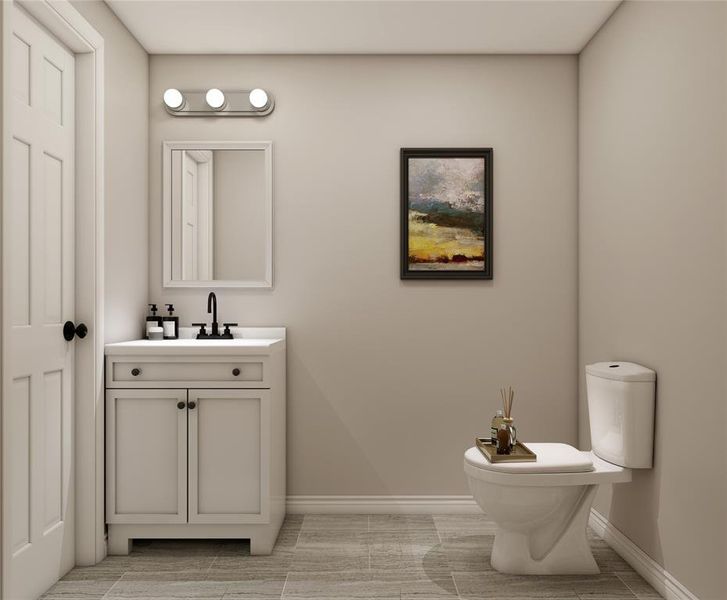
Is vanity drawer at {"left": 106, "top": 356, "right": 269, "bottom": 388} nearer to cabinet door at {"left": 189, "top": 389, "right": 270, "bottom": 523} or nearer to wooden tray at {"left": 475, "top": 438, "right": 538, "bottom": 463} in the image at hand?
cabinet door at {"left": 189, "top": 389, "right": 270, "bottom": 523}

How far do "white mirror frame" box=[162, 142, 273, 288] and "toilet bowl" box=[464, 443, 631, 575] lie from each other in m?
1.46

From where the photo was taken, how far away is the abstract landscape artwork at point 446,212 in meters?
3.19

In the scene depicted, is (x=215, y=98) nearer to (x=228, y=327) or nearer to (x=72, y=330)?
(x=228, y=327)

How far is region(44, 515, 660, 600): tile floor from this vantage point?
7.50 feet

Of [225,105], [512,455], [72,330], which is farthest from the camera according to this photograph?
[225,105]

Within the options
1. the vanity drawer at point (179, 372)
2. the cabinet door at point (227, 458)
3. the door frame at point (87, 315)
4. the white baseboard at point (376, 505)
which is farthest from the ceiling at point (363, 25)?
the white baseboard at point (376, 505)

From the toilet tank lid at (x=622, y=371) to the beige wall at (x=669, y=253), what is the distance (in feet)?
0.15

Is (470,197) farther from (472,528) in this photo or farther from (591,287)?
(472,528)

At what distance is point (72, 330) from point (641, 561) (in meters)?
2.51

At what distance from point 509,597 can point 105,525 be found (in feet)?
5.63

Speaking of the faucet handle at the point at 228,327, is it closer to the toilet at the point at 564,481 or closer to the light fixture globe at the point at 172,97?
the light fixture globe at the point at 172,97

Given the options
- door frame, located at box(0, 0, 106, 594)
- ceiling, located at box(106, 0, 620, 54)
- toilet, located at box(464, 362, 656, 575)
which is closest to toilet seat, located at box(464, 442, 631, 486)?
toilet, located at box(464, 362, 656, 575)

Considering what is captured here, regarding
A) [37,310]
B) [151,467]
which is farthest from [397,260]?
[37,310]

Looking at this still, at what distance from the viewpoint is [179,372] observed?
260cm
